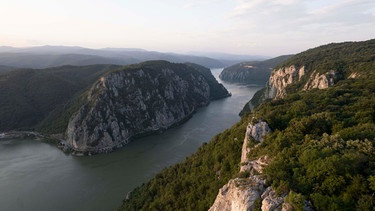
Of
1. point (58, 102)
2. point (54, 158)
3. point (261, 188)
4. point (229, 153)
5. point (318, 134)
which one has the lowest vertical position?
point (54, 158)

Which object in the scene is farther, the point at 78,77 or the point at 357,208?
the point at 78,77

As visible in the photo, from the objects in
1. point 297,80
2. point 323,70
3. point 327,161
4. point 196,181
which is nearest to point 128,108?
point 297,80

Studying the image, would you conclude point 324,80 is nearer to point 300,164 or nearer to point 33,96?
point 300,164

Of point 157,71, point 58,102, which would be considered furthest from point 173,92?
point 58,102

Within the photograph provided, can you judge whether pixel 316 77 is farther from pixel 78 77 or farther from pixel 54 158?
pixel 78 77

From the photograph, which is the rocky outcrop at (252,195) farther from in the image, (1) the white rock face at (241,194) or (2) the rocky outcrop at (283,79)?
(2) the rocky outcrop at (283,79)
